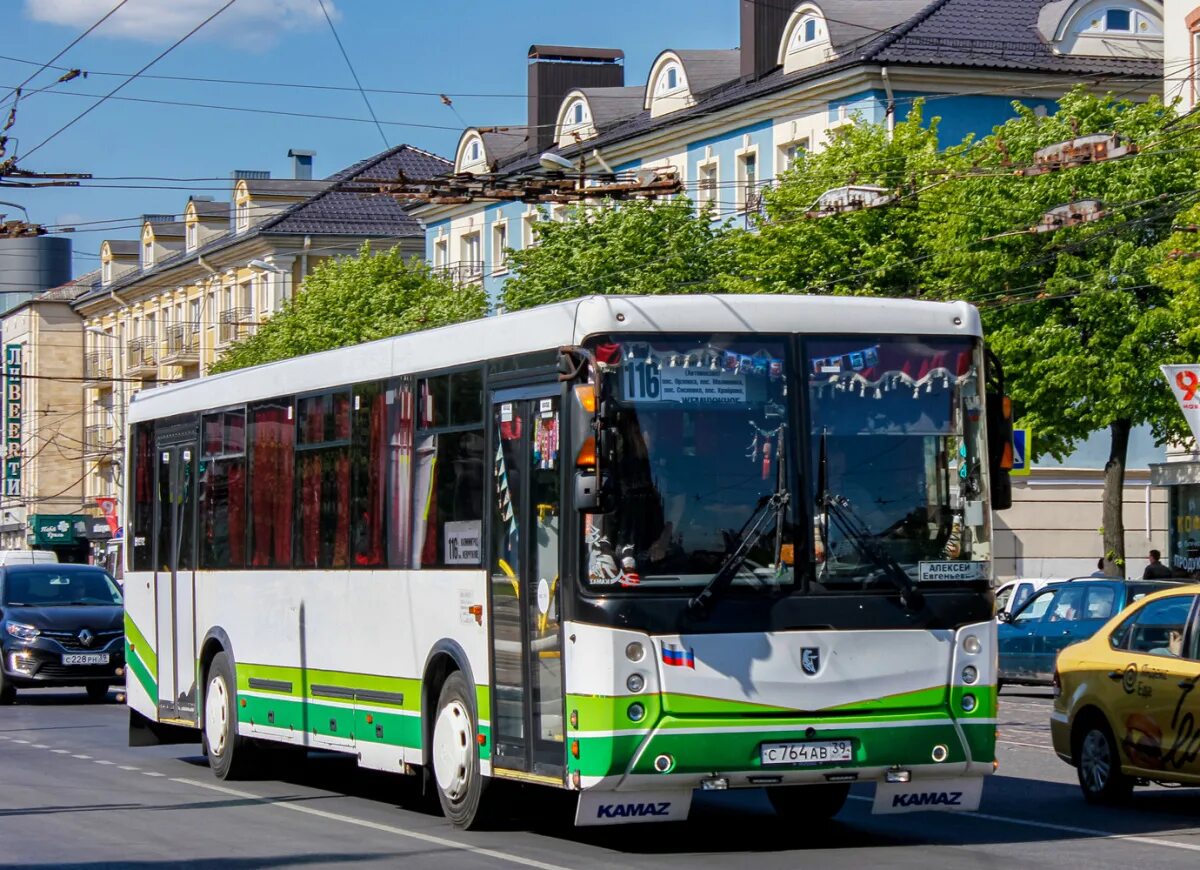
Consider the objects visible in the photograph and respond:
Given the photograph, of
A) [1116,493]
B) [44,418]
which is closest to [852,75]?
[1116,493]

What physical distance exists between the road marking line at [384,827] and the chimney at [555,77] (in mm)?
46776

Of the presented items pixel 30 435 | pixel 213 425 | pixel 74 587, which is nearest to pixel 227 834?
pixel 213 425

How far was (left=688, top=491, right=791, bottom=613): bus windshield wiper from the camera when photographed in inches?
442

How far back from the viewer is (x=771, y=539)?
1141 centimetres

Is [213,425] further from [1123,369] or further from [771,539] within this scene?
[1123,369]

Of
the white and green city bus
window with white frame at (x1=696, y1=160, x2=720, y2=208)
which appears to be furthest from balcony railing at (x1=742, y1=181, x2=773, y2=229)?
the white and green city bus

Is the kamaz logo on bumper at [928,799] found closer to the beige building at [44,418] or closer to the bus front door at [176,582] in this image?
the bus front door at [176,582]

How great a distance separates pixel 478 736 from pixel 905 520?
8.93 feet

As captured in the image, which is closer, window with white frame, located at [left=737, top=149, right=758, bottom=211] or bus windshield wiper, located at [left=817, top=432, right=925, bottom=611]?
bus windshield wiper, located at [left=817, top=432, right=925, bottom=611]

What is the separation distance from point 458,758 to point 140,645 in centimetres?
722

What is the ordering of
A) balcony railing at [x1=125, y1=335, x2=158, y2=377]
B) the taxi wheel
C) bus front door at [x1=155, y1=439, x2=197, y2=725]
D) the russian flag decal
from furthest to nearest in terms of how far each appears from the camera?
balcony railing at [x1=125, y1=335, x2=158, y2=377], bus front door at [x1=155, y1=439, x2=197, y2=725], the taxi wheel, the russian flag decal

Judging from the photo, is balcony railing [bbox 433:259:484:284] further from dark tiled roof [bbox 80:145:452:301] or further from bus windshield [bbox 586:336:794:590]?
bus windshield [bbox 586:336:794:590]

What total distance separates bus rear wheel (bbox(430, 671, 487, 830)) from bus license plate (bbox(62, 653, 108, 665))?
50.5 ft

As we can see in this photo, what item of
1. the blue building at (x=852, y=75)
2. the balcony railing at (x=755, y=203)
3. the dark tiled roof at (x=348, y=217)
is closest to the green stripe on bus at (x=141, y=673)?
the balcony railing at (x=755, y=203)
